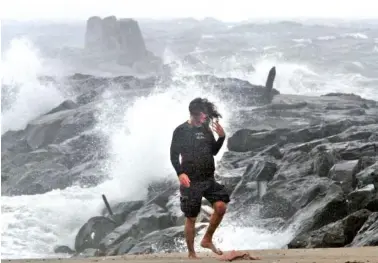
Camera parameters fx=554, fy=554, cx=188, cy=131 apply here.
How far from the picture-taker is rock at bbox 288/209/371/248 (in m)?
7.62

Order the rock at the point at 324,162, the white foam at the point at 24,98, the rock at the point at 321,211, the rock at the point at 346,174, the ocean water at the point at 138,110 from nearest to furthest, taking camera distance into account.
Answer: the rock at the point at 321,211 → the rock at the point at 346,174 → the rock at the point at 324,162 → the ocean water at the point at 138,110 → the white foam at the point at 24,98

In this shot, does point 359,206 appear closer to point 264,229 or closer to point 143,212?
point 264,229

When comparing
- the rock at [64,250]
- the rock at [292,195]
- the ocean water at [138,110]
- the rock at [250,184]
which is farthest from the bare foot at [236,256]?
the rock at [64,250]

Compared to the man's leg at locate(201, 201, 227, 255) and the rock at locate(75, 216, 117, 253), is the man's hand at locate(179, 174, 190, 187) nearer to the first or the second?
the man's leg at locate(201, 201, 227, 255)

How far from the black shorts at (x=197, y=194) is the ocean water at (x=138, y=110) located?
4.61m

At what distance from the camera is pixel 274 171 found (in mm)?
13344

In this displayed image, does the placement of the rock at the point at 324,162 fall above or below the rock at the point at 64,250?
above

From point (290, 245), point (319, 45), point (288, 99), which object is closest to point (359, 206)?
point (290, 245)

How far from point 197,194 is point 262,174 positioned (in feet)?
26.3

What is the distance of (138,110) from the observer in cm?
2391

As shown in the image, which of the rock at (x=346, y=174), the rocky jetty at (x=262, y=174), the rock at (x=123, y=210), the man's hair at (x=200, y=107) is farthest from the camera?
the rock at (x=123, y=210)

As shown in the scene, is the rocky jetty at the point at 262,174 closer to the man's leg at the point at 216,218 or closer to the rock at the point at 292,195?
the rock at the point at 292,195

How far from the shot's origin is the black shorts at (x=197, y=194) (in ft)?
17.2

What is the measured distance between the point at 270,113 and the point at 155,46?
63.0 meters
